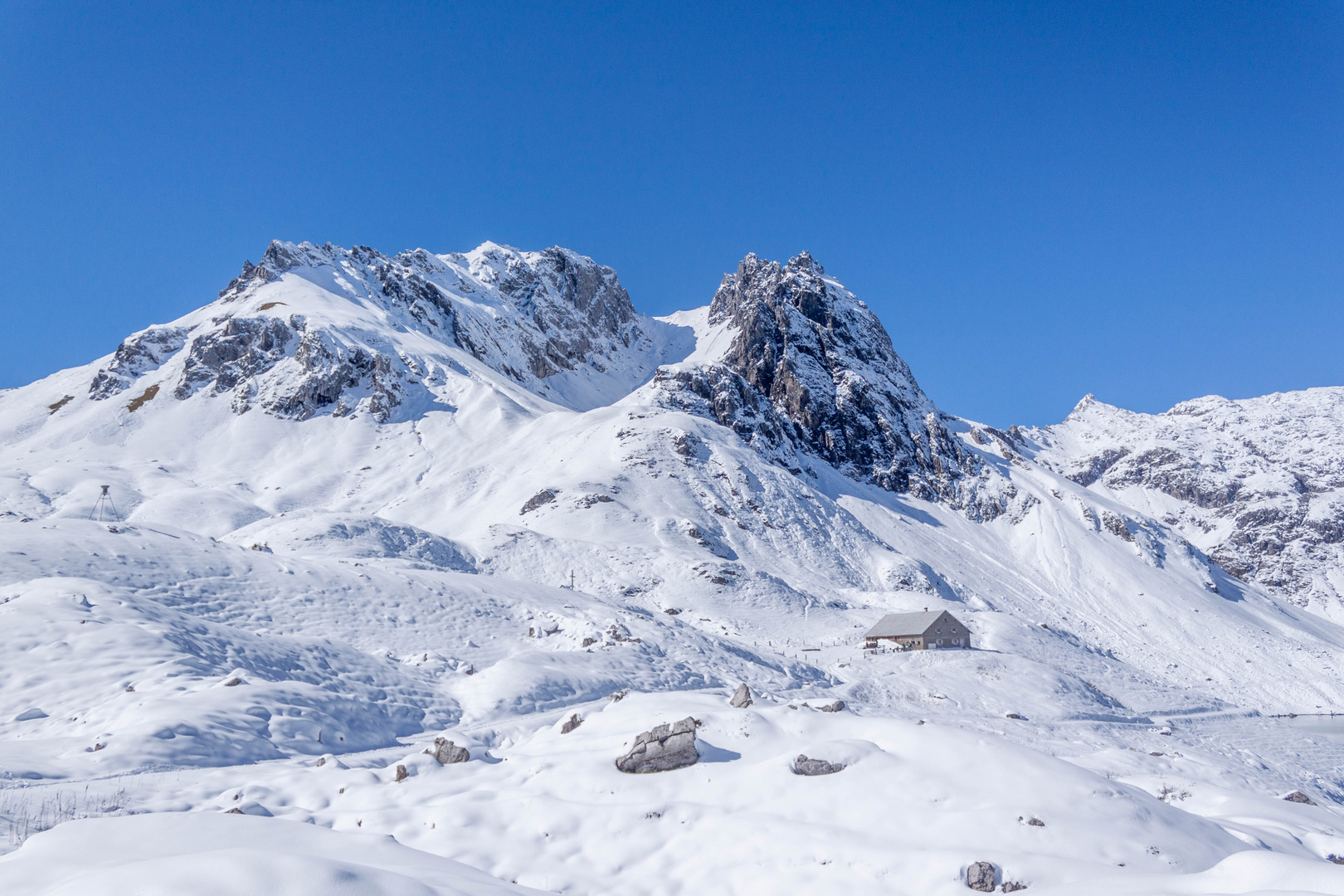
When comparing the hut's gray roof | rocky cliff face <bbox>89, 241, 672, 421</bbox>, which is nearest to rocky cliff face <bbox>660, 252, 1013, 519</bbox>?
rocky cliff face <bbox>89, 241, 672, 421</bbox>

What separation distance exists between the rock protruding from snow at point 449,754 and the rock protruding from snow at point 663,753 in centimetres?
350

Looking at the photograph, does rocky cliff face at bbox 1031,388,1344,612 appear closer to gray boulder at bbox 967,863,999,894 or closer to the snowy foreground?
the snowy foreground

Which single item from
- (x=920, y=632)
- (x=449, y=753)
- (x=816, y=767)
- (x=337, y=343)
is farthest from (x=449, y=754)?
(x=337, y=343)

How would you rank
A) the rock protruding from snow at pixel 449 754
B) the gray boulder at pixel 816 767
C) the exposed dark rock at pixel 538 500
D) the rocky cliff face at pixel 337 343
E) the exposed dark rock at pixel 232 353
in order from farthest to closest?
the exposed dark rock at pixel 232 353 → the rocky cliff face at pixel 337 343 → the exposed dark rock at pixel 538 500 → the rock protruding from snow at pixel 449 754 → the gray boulder at pixel 816 767

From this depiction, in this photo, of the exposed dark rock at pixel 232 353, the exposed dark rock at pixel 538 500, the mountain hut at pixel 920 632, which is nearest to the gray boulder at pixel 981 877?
the mountain hut at pixel 920 632

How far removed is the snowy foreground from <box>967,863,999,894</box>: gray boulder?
0.37 ft

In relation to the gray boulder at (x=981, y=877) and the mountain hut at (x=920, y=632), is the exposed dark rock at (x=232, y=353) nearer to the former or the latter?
the mountain hut at (x=920, y=632)

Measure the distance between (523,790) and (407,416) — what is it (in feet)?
312

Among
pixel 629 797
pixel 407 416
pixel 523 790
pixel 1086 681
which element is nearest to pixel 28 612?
pixel 523 790

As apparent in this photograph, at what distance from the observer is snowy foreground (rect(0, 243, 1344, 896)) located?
10.7 meters

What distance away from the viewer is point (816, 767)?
42.6 feet

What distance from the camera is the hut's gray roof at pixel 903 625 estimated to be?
157 ft

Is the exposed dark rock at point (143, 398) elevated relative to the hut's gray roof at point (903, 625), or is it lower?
elevated

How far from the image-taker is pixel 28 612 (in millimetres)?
20297
